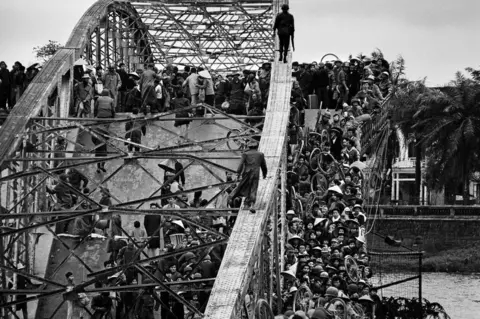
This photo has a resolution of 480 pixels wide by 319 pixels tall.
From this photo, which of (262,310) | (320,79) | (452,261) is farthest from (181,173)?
(452,261)

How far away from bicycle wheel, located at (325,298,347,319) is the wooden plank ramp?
203 cm

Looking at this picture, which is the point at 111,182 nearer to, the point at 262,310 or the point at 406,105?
the point at 262,310

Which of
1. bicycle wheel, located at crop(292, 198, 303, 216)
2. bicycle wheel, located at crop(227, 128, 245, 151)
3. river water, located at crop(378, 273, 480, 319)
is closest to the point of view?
bicycle wheel, located at crop(292, 198, 303, 216)

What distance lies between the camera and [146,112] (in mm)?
42625

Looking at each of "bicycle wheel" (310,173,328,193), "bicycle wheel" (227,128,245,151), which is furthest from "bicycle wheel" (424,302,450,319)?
"bicycle wheel" (227,128,245,151)

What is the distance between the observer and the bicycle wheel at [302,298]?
113 ft

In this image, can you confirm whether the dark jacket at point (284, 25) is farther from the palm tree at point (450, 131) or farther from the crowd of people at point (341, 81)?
the palm tree at point (450, 131)

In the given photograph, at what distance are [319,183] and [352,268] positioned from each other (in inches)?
174

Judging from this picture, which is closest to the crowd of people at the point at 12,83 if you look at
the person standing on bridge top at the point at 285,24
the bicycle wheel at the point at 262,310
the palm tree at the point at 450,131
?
the person standing on bridge top at the point at 285,24

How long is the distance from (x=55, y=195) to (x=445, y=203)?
1748 inches

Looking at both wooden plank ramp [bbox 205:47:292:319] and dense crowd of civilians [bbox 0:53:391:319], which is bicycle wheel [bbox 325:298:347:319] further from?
wooden plank ramp [bbox 205:47:292:319]

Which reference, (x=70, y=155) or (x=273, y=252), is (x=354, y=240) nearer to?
(x=273, y=252)

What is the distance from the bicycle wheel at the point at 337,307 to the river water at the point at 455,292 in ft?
73.7

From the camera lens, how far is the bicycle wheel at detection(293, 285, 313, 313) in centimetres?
3444
